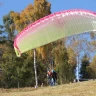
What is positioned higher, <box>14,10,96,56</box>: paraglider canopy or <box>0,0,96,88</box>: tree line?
<box>0,0,96,88</box>: tree line

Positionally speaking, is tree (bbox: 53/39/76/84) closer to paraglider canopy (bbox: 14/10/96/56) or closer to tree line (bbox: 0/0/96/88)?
tree line (bbox: 0/0/96/88)

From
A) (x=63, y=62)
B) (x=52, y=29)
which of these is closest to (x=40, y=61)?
(x=63, y=62)

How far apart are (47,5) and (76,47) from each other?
7309mm

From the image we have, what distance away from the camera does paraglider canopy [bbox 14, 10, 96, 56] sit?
253 inches

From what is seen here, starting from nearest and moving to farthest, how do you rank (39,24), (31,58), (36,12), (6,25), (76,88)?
(39,24), (76,88), (36,12), (31,58), (6,25)

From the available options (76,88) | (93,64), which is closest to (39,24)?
(76,88)

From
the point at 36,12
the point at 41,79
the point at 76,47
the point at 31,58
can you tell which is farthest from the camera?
the point at 41,79

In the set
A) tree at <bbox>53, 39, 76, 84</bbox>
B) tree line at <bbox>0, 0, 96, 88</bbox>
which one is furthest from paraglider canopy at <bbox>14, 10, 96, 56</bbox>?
tree at <bbox>53, 39, 76, 84</bbox>

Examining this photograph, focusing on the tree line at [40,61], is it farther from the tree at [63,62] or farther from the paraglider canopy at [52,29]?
the paraglider canopy at [52,29]

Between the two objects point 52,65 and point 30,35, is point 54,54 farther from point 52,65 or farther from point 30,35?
point 30,35

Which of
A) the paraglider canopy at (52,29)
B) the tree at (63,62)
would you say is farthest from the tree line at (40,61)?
the paraglider canopy at (52,29)

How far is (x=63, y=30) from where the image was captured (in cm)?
677

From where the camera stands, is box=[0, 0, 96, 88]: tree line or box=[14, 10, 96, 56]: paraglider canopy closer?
box=[14, 10, 96, 56]: paraglider canopy

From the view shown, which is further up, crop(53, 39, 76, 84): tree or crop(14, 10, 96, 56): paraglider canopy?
crop(53, 39, 76, 84): tree
